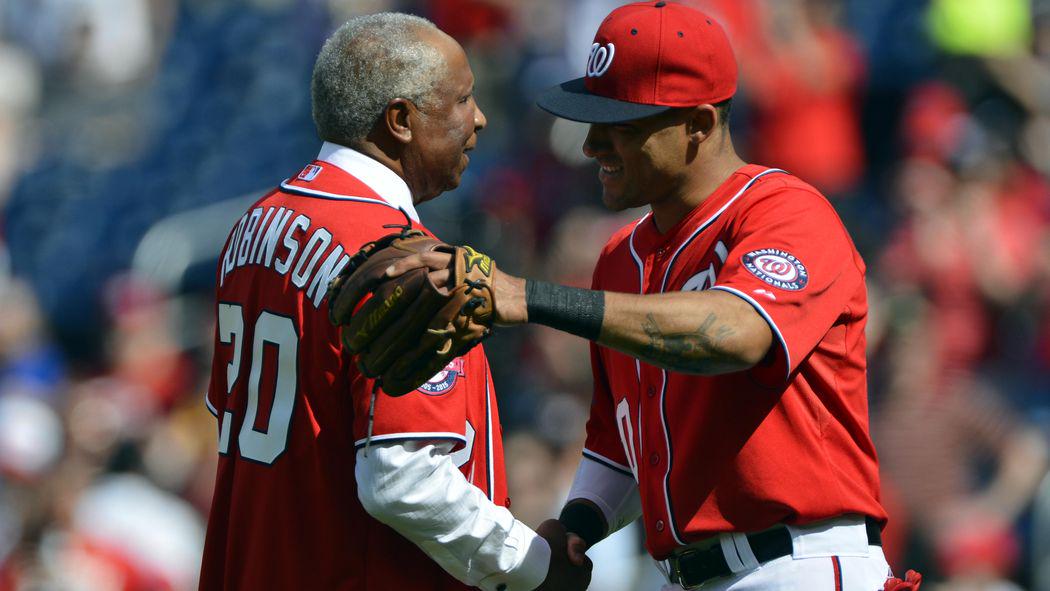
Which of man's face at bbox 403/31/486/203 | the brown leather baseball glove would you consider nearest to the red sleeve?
the brown leather baseball glove

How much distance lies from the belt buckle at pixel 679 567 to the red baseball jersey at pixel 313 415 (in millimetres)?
459

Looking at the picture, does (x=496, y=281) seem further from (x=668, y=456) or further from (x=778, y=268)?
(x=668, y=456)

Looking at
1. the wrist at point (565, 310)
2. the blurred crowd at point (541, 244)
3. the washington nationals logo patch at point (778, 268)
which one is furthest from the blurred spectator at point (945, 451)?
the wrist at point (565, 310)

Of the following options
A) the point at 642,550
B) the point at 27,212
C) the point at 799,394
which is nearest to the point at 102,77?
the point at 27,212

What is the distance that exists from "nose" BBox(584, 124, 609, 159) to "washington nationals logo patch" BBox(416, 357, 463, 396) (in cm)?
64

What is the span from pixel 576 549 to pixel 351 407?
2.43 ft

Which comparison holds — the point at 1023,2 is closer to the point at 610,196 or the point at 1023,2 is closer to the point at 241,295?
the point at 610,196

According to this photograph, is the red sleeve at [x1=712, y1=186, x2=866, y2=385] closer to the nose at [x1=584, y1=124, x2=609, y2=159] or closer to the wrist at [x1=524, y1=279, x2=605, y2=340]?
the wrist at [x1=524, y1=279, x2=605, y2=340]

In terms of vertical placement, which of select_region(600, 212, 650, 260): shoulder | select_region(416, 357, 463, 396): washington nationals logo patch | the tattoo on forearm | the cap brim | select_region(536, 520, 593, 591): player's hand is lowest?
select_region(536, 520, 593, 591): player's hand

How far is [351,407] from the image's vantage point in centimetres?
319

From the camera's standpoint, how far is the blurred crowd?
656 centimetres

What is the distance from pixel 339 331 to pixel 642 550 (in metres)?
3.44

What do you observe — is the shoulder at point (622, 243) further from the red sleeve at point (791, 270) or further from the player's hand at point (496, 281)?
the player's hand at point (496, 281)

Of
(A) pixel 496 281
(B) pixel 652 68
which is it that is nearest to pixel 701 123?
(B) pixel 652 68
